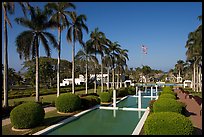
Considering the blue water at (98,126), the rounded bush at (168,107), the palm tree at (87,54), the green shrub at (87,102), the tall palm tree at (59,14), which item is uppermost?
the tall palm tree at (59,14)

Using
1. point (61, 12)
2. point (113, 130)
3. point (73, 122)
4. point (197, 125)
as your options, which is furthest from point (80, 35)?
point (197, 125)

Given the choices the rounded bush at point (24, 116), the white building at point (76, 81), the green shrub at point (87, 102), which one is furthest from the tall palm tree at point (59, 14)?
the white building at point (76, 81)

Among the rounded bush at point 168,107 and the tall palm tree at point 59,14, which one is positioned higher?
the tall palm tree at point 59,14

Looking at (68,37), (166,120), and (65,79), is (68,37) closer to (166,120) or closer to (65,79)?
(166,120)

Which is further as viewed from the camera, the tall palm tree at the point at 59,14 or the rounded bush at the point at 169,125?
the tall palm tree at the point at 59,14

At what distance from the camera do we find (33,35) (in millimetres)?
20094

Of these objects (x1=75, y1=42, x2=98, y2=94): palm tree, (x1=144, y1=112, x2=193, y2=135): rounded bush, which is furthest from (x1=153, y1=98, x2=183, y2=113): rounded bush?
(x1=75, y1=42, x2=98, y2=94): palm tree


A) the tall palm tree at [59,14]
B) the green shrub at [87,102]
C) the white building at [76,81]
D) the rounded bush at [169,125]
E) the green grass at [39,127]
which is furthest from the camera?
the white building at [76,81]

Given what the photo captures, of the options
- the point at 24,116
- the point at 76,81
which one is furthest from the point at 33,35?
the point at 76,81

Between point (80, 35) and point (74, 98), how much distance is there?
36.8ft

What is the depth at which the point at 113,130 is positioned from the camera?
12711 millimetres

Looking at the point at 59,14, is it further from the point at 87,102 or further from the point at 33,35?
the point at 87,102

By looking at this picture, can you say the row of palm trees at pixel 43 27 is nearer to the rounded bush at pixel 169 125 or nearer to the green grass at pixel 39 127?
the green grass at pixel 39 127

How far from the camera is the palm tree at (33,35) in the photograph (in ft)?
64.4
